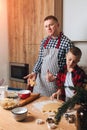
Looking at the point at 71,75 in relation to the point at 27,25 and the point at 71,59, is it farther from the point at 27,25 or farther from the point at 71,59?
the point at 27,25

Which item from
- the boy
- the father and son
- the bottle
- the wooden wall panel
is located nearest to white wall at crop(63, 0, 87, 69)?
the wooden wall panel

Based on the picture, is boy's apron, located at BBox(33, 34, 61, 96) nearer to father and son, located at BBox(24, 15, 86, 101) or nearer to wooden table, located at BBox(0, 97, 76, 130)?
father and son, located at BBox(24, 15, 86, 101)

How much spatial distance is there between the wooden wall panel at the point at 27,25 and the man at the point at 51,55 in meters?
0.46

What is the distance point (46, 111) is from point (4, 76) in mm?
1963

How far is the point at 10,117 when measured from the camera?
1396 mm

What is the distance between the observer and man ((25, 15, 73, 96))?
7.12ft

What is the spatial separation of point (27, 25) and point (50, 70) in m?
0.95

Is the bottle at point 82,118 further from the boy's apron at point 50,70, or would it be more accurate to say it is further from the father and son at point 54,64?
the boy's apron at point 50,70

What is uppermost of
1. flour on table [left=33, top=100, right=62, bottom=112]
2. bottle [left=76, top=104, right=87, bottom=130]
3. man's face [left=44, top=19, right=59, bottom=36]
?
man's face [left=44, top=19, right=59, bottom=36]

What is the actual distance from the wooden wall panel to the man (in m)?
0.46

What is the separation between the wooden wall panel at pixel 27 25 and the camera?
2670 millimetres

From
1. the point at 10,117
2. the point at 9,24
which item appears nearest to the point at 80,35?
the point at 9,24

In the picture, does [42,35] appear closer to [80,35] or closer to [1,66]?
[80,35]

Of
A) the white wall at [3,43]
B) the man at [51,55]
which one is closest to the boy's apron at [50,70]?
the man at [51,55]
